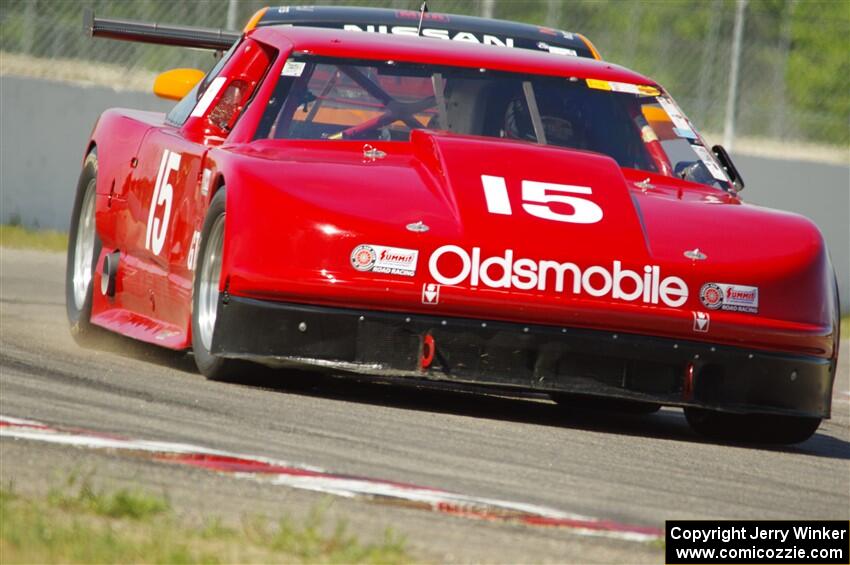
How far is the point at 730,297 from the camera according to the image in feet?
20.5

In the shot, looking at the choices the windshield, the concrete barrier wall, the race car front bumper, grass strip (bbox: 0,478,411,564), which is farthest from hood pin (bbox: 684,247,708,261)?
the concrete barrier wall

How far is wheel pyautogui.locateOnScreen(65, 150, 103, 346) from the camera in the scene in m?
8.30

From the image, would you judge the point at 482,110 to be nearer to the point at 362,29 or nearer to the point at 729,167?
the point at 729,167

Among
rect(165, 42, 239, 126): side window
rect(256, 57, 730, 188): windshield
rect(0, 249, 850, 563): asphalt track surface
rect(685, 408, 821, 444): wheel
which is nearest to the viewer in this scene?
rect(0, 249, 850, 563): asphalt track surface

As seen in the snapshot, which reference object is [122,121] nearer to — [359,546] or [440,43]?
[440,43]

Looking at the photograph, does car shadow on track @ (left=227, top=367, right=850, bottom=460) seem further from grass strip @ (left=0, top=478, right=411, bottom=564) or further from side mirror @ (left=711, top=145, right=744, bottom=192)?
grass strip @ (left=0, top=478, right=411, bottom=564)

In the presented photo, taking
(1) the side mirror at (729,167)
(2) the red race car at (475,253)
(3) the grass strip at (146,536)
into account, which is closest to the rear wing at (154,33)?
(2) the red race car at (475,253)

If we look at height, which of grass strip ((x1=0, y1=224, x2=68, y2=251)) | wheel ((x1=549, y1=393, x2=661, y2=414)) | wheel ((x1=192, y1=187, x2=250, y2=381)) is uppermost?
wheel ((x1=192, y1=187, x2=250, y2=381))

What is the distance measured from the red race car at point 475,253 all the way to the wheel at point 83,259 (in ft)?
3.13

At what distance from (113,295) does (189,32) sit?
2.60 metres

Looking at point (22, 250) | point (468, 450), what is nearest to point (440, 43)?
point (468, 450)

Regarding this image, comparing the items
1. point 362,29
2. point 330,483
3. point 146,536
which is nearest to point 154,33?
point 362,29

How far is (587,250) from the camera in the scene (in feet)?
20.3

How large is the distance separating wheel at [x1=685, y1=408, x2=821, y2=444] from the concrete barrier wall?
8.49 m
